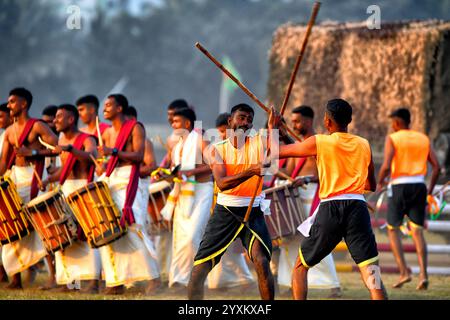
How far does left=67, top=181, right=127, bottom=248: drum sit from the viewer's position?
41.3 ft

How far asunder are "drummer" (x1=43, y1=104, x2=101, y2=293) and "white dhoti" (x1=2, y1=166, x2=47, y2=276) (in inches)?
10.7

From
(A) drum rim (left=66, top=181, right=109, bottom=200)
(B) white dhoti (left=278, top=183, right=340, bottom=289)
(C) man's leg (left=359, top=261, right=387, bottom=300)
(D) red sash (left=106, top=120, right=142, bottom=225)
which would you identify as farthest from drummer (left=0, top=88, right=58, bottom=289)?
(C) man's leg (left=359, top=261, right=387, bottom=300)

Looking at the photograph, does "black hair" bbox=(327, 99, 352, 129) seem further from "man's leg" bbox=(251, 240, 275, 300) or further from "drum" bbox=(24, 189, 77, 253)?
"drum" bbox=(24, 189, 77, 253)

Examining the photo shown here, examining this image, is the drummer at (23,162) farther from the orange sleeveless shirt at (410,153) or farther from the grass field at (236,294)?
the orange sleeveless shirt at (410,153)

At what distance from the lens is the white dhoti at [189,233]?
1335 centimetres

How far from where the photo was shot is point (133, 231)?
13.1 m

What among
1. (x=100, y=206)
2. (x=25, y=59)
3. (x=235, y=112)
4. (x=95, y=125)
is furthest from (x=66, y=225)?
(x=25, y=59)

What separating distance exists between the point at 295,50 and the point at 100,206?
7775 millimetres

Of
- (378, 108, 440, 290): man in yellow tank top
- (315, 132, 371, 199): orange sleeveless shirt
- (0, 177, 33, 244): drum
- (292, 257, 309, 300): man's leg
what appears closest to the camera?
(315, 132, 371, 199): orange sleeveless shirt

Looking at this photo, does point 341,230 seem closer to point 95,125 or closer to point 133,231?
point 133,231

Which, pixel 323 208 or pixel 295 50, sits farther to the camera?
pixel 295 50

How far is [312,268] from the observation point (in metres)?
13.1

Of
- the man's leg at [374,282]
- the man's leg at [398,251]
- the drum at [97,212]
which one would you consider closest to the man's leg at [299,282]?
the man's leg at [374,282]

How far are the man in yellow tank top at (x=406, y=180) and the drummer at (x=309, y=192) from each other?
1249 millimetres
